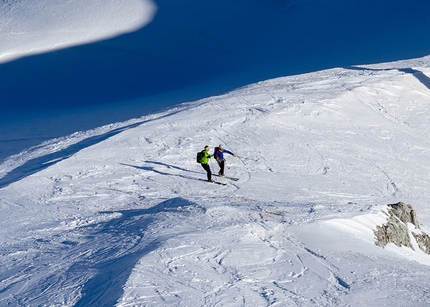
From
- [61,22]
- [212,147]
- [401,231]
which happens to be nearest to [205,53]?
[61,22]

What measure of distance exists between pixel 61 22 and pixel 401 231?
96.2 ft

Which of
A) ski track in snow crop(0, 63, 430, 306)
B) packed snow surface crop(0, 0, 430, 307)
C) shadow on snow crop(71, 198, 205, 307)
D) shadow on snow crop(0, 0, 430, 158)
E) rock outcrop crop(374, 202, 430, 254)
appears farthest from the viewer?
shadow on snow crop(0, 0, 430, 158)

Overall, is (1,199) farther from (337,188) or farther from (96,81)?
(96,81)

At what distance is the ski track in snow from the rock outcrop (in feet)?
1.60

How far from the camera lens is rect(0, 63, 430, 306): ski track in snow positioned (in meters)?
7.56

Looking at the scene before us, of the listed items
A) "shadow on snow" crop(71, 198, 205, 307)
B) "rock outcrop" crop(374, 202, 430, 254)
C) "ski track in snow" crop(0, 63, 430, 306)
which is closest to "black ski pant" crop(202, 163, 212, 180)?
"ski track in snow" crop(0, 63, 430, 306)

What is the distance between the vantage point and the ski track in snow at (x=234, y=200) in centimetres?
756

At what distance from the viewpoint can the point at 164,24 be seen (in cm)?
3512

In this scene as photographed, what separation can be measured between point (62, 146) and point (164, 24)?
18.8 metres

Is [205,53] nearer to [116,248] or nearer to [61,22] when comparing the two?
[61,22]

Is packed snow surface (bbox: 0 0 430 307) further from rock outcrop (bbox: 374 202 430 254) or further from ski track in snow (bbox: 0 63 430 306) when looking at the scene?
rock outcrop (bbox: 374 202 430 254)

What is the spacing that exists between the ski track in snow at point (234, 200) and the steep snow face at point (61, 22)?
557 inches

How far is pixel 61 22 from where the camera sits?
35500 mm

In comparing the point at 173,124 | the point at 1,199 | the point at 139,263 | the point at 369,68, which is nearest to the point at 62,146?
the point at 173,124
